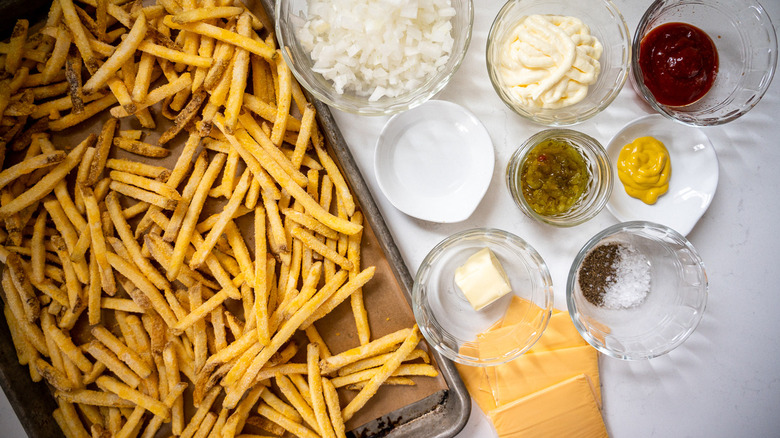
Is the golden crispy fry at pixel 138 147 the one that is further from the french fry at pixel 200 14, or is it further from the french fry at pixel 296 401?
the french fry at pixel 296 401

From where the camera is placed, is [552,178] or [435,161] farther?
[435,161]

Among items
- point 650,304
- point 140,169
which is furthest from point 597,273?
point 140,169

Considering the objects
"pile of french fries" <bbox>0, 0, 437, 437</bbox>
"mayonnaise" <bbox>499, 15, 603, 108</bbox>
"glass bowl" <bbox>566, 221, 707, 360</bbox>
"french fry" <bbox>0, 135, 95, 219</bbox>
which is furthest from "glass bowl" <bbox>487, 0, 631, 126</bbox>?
"french fry" <bbox>0, 135, 95, 219</bbox>

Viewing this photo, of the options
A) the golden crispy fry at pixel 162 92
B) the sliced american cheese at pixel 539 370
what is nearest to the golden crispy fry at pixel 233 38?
the golden crispy fry at pixel 162 92

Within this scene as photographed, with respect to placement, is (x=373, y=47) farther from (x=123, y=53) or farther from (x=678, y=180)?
(x=678, y=180)

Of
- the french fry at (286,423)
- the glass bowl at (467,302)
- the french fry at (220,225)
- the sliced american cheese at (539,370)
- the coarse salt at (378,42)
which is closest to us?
the coarse salt at (378,42)

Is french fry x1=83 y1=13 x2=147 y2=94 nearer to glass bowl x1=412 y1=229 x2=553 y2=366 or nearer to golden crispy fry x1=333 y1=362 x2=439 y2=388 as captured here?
glass bowl x1=412 y1=229 x2=553 y2=366

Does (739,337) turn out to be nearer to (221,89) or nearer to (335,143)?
(335,143)

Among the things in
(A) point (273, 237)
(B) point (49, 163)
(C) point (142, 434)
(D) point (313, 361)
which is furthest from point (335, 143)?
(C) point (142, 434)
